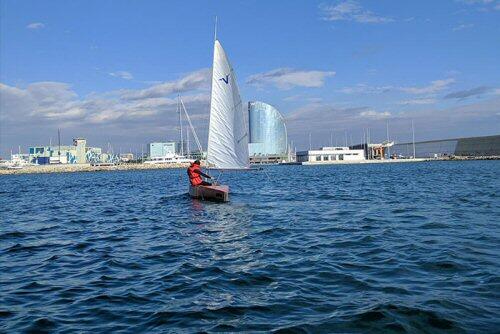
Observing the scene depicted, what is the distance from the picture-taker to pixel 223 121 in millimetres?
27078

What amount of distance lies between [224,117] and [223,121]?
0.26m

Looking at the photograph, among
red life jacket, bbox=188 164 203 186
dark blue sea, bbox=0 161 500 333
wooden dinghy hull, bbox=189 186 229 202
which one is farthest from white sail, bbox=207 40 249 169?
dark blue sea, bbox=0 161 500 333

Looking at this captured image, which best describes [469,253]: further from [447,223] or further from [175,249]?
[175,249]

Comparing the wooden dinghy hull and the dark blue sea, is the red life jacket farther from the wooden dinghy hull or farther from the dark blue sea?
the dark blue sea

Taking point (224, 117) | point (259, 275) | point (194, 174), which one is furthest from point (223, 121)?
point (259, 275)

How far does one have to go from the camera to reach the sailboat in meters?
26.9

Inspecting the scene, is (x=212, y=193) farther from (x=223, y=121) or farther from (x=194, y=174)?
(x=223, y=121)

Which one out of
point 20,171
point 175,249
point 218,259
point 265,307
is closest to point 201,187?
point 175,249

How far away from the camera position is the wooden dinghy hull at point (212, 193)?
26.3 meters

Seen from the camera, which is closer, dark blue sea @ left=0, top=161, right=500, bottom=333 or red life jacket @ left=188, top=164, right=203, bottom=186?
dark blue sea @ left=0, top=161, right=500, bottom=333

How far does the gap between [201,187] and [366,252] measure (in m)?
17.0

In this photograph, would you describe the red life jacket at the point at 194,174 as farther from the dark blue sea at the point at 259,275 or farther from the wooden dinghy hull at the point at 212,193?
the dark blue sea at the point at 259,275

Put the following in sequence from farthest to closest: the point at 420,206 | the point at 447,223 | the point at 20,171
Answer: the point at 20,171, the point at 420,206, the point at 447,223

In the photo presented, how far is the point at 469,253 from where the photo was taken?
36.7ft
